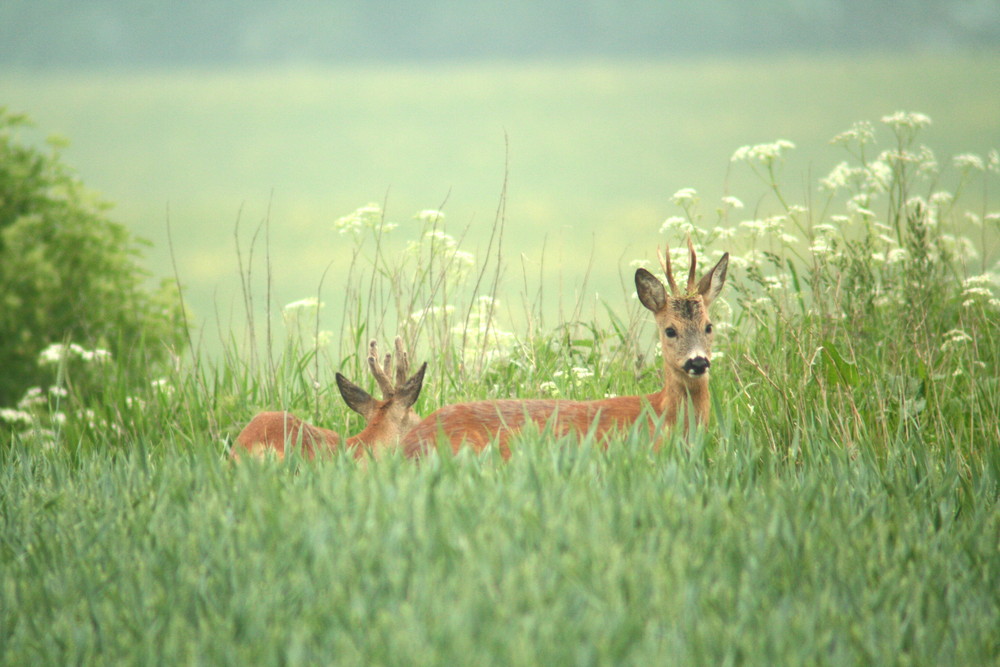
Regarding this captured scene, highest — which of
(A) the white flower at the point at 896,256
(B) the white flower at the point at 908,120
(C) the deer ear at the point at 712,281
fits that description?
(B) the white flower at the point at 908,120

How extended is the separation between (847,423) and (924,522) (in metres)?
0.81

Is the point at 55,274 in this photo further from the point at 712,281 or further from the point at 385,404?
the point at 712,281

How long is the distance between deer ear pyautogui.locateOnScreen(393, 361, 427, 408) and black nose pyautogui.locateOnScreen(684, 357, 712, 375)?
1287 mm

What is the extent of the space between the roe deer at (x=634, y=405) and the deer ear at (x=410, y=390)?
0.41 m

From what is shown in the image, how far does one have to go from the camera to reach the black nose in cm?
442

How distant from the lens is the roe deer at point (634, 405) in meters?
4.36

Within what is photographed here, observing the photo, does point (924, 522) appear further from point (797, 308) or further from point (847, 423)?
point (797, 308)

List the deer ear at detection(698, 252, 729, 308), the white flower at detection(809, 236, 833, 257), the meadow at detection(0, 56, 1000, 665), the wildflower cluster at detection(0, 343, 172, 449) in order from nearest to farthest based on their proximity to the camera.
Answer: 1. the meadow at detection(0, 56, 1000, 665)
2. the deer ear at detection(698, 252, 729, 308)
3. the white flower at detection(809, 236, 833, 257)
4. the wildflower cluster at detection(0, 343, 172, 449)

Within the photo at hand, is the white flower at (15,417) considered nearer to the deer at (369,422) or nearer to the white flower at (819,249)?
the deer at (369,422)

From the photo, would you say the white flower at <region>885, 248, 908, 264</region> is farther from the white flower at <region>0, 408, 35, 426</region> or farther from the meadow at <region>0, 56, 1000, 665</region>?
the white flower at <region>0, 408, 35, 426</region>

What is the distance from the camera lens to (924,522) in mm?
3619

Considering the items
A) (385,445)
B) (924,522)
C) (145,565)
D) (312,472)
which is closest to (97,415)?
(385,445)

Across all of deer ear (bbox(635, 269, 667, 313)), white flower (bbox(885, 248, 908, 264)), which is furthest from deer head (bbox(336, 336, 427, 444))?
white flower (bbox(885, 248, 908, 264))

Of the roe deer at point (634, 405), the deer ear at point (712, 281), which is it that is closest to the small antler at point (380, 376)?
the roe deer at point (634, 405)
